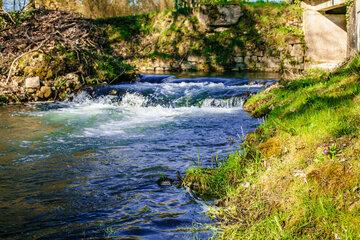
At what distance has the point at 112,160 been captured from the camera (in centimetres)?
599

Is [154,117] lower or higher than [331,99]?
lower

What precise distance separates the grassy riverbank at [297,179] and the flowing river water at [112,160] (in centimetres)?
33

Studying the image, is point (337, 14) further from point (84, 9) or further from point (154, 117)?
point (84, 9)

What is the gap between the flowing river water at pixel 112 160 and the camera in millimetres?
3779

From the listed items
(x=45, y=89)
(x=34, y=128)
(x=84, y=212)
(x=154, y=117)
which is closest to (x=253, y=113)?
(x=154, y=117)

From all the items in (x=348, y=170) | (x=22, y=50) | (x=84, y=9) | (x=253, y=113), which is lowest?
(x=253, y=113)

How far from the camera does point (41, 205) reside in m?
4.31

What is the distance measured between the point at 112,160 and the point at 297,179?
3115 millimetres

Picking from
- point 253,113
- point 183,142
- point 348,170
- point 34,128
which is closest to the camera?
point 348,170

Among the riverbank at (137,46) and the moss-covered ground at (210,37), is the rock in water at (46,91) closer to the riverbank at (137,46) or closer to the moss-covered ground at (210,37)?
the riverbank at (137,46)

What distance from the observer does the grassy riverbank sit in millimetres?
3008

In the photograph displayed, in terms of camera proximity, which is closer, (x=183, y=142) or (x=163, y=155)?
(x=163, y=155)

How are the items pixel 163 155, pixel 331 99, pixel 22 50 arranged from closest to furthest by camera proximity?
1. pixel 331 99
2. pixel 163 155
3. pixel 22 50

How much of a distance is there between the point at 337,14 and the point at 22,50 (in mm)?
13652
